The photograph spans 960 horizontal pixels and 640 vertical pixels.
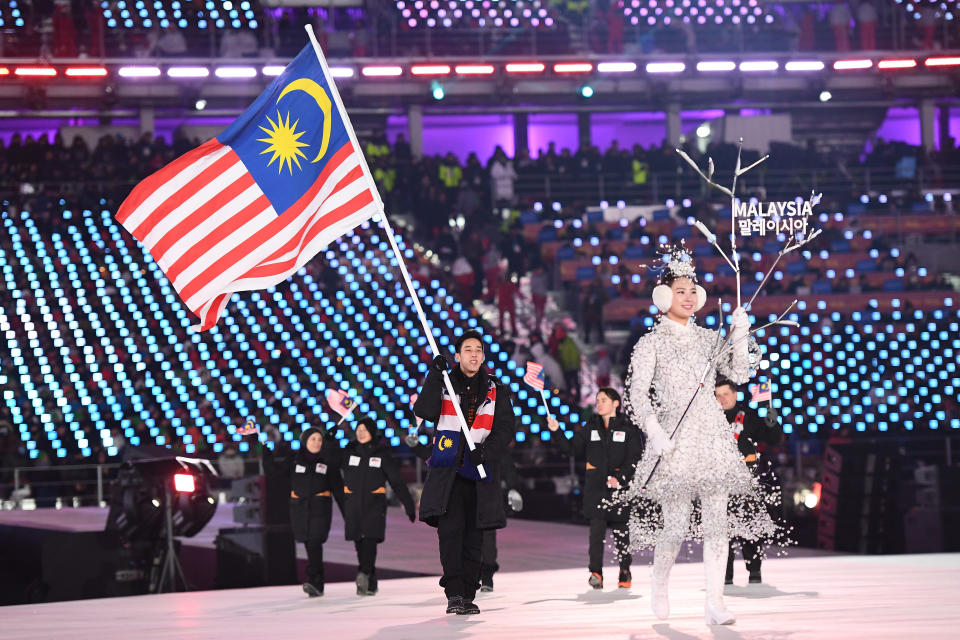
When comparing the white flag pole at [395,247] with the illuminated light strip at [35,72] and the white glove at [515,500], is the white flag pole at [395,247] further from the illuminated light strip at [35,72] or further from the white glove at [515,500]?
the illuminated light strip at [35,72]

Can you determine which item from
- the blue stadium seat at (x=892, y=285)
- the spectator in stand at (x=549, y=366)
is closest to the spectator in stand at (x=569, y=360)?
the spectator in stand at (x=549, y=366)

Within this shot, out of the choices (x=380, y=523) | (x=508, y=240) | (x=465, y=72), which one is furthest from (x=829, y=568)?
(x=465, y=72)

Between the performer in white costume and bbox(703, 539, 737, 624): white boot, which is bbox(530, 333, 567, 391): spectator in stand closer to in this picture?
the performer in white costume

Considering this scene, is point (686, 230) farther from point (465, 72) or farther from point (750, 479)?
point (750, 479)

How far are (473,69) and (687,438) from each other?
25388 mm

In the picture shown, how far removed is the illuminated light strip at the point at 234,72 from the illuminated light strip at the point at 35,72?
11.2ft

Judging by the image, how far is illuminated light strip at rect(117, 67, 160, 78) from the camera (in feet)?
97.7

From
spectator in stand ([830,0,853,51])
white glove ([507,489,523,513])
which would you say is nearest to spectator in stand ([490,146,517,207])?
spectator in stand ([830,0,853,51])

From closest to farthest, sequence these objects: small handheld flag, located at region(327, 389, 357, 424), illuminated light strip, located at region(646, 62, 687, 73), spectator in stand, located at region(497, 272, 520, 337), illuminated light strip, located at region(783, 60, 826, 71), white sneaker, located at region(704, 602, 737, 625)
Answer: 1. white sneaker, located at region(704, 602, 737, 625)
2. small handheld flag, located at region(327, 389, 357, 424)
3. spectator in stand, located at region(497, 272, 520, 337)
4. illuminated light strip, located at region(646, 62, 687, 73)
5. illuminated light strip, located at region(783, 60, 826, 71)

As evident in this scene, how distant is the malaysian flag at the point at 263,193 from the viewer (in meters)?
7.84

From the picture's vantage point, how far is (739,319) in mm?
6438

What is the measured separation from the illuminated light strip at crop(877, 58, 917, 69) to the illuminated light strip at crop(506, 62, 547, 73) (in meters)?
7.77

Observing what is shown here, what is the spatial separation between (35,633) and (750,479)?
12.2 feet

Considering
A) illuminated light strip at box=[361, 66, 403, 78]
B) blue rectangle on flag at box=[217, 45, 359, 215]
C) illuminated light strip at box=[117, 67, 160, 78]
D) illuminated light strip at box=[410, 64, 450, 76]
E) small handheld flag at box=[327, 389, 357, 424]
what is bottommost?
small handheld flag at box=[327, 389, 357, 424]
